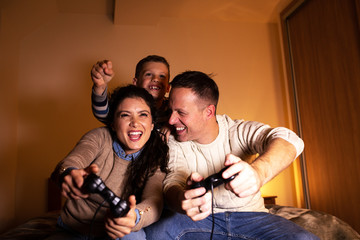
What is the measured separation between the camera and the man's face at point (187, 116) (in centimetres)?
148

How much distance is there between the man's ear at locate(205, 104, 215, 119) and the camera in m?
1.56

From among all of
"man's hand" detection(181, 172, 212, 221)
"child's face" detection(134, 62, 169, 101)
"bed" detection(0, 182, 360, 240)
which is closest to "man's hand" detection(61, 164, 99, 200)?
"man's hand" detection(181, 172, 212, 221)

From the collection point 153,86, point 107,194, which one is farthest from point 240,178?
point 153,86

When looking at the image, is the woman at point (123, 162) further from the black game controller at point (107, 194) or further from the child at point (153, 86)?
the black game controller at point (107, 194)

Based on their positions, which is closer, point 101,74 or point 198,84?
point 101,74

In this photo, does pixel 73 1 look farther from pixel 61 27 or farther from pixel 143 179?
pixel 143 179

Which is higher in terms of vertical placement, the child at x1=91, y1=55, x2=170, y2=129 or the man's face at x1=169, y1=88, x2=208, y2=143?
the child at x1=91, y1=55, x2=170, y2=129

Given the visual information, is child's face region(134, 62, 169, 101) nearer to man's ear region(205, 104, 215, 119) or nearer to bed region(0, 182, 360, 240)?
man's ear region(205, 104, 215, 119)

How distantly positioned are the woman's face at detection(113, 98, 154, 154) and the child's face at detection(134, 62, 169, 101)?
0.47 meters

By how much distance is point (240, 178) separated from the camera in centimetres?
84

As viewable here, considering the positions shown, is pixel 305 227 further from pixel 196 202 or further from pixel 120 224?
pixel 120 224

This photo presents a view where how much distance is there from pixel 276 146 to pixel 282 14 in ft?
9.30

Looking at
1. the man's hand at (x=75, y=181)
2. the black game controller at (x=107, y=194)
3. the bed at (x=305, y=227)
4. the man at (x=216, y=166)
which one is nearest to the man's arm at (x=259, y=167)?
the man at (x=216, y=166)

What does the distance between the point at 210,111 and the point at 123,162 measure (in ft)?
1.81
